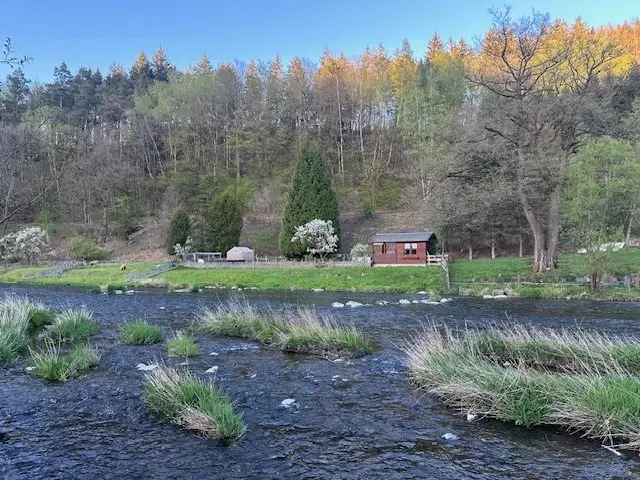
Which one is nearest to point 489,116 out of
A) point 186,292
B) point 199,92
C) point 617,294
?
point 617,294

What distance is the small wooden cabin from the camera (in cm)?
4916

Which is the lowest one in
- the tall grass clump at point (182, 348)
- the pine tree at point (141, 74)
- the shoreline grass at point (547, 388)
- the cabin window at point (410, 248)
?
the tall grass clump at point (182, 348)

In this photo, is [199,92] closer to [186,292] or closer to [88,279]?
[88,279]

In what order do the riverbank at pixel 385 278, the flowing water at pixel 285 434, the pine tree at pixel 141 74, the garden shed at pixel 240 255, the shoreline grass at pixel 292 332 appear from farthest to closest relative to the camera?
the pine tree at pixel 141 74 → the garden shed at pixel 240 255 → the riverbank at pixel 385 278 → the shoreline grass at pixel 292 332 → the flowing water at pixel 285 434

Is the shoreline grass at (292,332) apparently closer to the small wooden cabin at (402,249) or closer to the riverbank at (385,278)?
the riverbank at (385,278)

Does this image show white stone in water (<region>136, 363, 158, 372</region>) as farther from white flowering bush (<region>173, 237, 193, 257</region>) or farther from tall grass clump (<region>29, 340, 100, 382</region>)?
white flowering bush (<region>173, 237, 193, 257</region>)

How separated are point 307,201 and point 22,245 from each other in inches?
1336

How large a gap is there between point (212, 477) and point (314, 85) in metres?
83.9

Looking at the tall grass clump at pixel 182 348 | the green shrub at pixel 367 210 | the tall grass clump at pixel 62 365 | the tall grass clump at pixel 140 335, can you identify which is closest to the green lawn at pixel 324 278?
the tall grass clump at pixel 140 335

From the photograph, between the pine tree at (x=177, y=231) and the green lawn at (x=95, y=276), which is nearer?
the green lawn at (x=95, y=276)

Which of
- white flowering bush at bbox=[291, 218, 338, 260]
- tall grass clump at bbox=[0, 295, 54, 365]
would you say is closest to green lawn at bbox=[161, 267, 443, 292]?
white flowering bush at bbox=[291, 218, 338, 260]

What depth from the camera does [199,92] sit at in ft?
279

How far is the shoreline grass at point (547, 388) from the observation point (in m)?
7.93

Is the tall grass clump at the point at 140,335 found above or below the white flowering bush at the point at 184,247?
below
